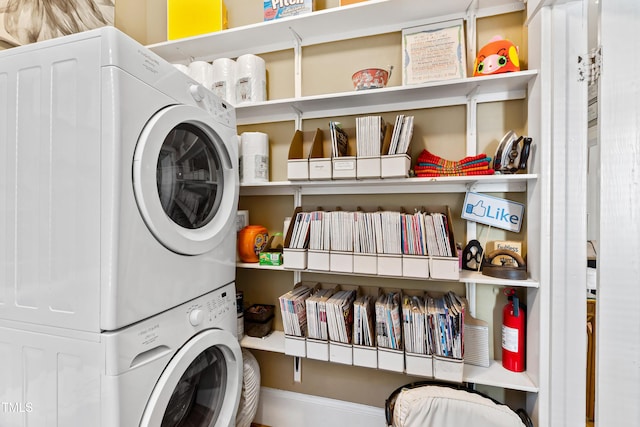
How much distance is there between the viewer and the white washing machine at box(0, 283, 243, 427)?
0.78 m

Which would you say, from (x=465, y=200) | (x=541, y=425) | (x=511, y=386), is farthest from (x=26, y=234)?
(x=541, y=425)

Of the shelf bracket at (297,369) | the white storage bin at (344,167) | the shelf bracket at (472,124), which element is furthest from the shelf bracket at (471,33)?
the shelf bracket at (297,369)

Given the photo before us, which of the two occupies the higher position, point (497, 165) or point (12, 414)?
point (497, 165)

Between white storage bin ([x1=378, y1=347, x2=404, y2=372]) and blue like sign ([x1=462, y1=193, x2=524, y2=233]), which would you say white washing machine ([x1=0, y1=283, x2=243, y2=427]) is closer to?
white storage bin ([x1=378, y1=347, x2=404, y2=372])

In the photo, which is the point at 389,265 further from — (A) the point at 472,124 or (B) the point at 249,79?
(B) the point at 249,79

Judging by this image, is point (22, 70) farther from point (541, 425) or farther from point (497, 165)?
point (541, 425)

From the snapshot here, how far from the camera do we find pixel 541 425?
1178 millimetres

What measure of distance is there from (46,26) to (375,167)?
164 centimetres

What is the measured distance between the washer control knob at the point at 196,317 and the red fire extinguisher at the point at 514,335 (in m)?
1.30

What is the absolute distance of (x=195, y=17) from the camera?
163cm

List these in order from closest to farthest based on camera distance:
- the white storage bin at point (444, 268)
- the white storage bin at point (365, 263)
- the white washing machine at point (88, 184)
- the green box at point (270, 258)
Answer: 1. the white washing machine at point (88, 184)
2. the white storage bin at point (444, 268)
3. the white storage bin at point (365, 263)
4. the green box at point (270, 258)

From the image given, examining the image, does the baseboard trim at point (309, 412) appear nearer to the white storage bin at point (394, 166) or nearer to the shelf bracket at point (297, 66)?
the white storage bin at point (394, 166)

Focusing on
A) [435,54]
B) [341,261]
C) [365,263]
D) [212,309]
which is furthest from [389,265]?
[435,54]

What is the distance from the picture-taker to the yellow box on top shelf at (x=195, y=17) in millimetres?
1598
